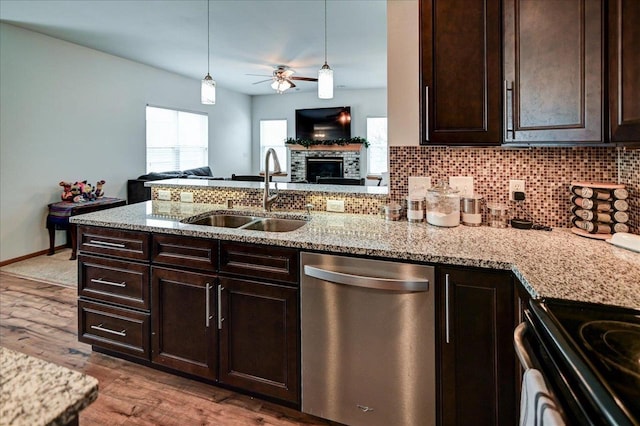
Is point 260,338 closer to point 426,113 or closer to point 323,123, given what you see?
point 426,113

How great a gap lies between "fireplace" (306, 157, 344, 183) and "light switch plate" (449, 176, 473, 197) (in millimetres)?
6765

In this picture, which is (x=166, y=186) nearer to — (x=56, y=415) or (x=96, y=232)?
(x=96, y=232)

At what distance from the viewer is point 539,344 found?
1035mm

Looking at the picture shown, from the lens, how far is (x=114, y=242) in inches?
83.3

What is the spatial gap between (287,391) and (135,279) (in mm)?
1061

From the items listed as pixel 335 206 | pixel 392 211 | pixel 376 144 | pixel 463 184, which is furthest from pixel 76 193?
pixel 376 144

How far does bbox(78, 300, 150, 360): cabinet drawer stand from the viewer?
2.11 metres

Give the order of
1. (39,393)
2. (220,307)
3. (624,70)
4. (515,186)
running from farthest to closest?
(515,186) < (220,307) < (624,70) < (39,393)

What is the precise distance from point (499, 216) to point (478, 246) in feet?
1.51

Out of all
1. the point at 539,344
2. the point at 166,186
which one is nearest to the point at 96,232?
the point at 166,186

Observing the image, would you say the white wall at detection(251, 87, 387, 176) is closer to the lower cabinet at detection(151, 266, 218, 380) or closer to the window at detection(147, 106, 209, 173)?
the window at detection(147, 106, 209, 173)

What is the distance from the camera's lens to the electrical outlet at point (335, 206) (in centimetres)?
241

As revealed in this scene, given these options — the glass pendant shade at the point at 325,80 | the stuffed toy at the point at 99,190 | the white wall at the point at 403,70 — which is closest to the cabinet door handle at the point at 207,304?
the white wall at the point at 403,70

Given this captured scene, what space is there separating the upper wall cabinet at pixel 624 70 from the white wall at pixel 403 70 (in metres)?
0.91
